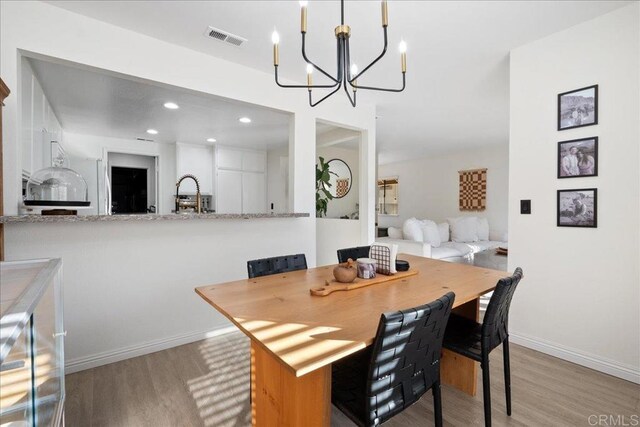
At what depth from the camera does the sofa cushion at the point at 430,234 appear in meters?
5.18

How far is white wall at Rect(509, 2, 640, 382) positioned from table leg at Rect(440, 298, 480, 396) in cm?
81

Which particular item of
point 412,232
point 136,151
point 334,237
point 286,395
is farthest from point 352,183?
point 286,395

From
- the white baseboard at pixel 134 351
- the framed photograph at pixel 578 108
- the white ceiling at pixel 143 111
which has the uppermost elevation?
the white ceiling at pixel 143 111

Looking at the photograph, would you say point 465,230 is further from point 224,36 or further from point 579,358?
point 224,36

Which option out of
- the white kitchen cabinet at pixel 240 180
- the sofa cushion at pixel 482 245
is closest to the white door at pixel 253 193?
the white kitchen cabinet at pixel 240 180

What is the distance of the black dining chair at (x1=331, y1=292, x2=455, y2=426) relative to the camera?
3.18ft

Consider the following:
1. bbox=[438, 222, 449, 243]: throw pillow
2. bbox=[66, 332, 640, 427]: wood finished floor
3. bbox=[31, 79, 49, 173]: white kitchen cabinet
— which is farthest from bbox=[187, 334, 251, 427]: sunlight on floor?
bbox=[438, 222, 449, 243]: throw pillow

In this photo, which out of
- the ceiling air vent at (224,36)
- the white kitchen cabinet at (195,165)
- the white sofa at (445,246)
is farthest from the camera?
the white kitchen cabinet at (195,165)

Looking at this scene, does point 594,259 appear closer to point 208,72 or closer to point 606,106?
point 606,106

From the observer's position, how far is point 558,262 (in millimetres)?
2266

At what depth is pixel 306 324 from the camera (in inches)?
41.9

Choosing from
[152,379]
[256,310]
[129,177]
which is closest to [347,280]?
[256,310]

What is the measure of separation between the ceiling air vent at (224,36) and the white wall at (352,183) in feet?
11.8

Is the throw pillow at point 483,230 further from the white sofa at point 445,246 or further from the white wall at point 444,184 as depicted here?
the white wall at point 444,184
